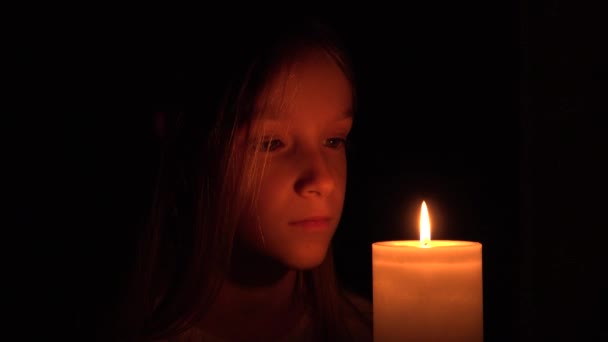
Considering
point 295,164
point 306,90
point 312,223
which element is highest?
point 306,90

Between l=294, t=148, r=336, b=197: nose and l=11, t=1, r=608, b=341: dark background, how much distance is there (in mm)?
289

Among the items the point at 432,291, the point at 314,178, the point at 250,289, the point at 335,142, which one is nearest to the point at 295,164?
the point at 314,178

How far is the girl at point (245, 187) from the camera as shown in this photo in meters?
1.11

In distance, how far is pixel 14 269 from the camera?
1.45 m

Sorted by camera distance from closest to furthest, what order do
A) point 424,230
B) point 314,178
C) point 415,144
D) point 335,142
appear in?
point 424,230, point 314,178, point 335,142, point 415,144

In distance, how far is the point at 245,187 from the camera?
43.9 inches

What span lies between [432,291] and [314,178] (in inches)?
15.0

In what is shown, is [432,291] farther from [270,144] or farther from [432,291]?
[270,144]

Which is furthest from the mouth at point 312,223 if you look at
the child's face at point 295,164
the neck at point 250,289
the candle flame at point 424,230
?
the candle flame at point 424,230

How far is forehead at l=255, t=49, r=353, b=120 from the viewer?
111 cm

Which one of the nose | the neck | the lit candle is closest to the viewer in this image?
the lit candle

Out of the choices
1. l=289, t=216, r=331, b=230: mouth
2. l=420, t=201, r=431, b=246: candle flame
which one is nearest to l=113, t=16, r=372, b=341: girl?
l=289, t=216, r=331, b=230: mouth

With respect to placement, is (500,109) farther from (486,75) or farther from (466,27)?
(466,27)

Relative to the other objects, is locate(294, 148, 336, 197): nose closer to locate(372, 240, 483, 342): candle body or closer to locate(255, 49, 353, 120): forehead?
locate(255, 49, 353, 120): forehead
